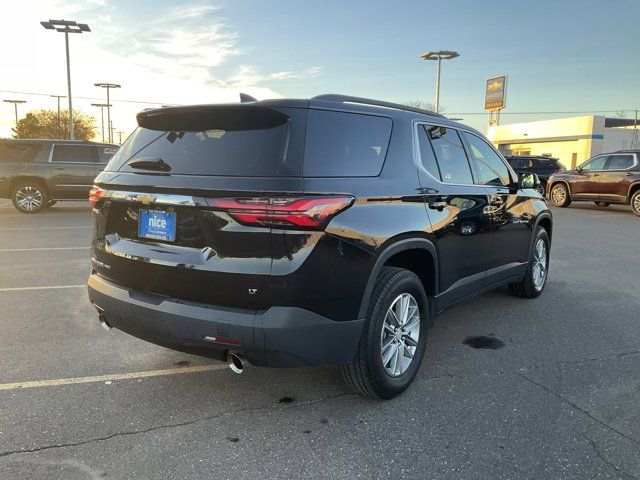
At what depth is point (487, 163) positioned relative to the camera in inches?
180

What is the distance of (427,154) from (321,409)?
6.22ft

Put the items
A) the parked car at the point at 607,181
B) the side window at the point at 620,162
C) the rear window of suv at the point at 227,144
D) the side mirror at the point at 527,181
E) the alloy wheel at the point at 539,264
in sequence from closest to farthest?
the rear window of suv at the point at 227,144, the side mirror at the point at 527,181, the alloy wheel at the point at 539,264, the parked car at the point at 607,181, the side window at the point at 620,162

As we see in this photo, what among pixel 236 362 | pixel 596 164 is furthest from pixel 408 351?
pixel 596 164

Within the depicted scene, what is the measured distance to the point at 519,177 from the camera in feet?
16.7

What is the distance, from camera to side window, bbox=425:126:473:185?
375cm

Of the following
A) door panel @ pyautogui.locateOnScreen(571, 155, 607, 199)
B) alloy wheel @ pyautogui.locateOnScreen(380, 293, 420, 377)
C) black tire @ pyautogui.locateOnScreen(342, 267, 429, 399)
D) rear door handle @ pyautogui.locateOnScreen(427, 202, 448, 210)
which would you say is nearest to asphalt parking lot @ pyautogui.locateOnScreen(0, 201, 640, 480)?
black tire @ pyautogui.locateOnScreen(342, 267, 429, 399)

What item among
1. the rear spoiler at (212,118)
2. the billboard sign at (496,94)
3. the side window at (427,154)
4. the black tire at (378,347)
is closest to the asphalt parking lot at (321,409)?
the black tire at (378,347)

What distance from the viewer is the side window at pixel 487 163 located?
438 cm

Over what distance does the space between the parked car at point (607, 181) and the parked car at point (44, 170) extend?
47.6ft

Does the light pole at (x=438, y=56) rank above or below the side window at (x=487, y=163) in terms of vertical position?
above

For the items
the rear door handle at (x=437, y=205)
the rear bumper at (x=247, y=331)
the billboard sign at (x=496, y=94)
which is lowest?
the rear bumper at (x=247, y=331)

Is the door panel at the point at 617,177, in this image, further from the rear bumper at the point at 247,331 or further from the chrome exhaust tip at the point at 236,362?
the chrome exhaust tip at the point at 236,362

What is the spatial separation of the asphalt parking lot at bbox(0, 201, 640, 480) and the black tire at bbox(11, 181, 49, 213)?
974 cm

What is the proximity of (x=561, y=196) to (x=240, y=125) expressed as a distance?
16628mm
